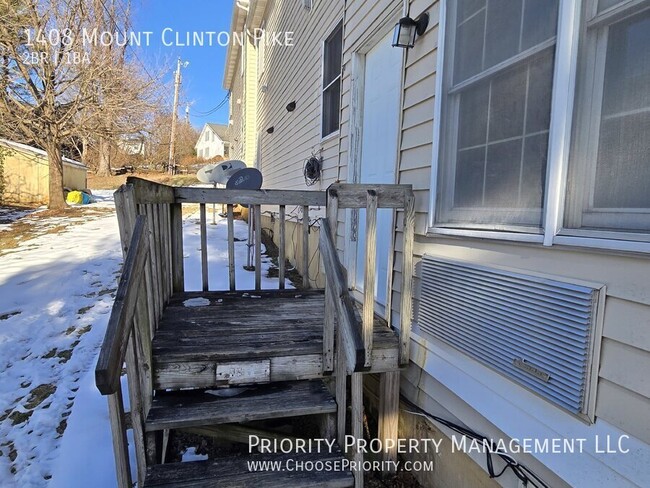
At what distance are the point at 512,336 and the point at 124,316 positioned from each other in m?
1.56

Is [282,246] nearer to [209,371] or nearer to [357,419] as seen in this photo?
[209,371]

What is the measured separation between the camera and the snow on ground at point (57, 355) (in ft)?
7.48

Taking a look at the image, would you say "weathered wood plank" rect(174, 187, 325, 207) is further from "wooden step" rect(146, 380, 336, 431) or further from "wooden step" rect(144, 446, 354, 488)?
"wooden step" rect(144, 446, 354, 488)

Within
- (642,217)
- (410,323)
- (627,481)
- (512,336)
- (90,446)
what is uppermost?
(642,217)

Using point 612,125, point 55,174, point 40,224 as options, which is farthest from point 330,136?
point 55,174

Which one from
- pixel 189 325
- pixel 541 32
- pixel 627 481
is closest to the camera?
pixel 627 481

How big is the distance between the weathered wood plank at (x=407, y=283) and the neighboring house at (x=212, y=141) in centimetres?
4716

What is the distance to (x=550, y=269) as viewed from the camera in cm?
155

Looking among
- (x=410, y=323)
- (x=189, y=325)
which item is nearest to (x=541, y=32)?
(x=410, y=323)

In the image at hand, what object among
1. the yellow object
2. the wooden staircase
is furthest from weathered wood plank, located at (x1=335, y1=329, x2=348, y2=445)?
the yellow object

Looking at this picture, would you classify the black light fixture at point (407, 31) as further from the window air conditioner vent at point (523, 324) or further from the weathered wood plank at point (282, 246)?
the weathered wood plank at point (282, 246)

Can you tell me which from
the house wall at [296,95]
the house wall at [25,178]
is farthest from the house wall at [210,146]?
the house wall at [296,95]

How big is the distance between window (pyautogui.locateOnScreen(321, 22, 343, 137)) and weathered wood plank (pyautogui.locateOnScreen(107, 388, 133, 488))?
3753 mm

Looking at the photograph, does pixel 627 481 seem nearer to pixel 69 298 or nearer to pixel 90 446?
pixel 90 446
